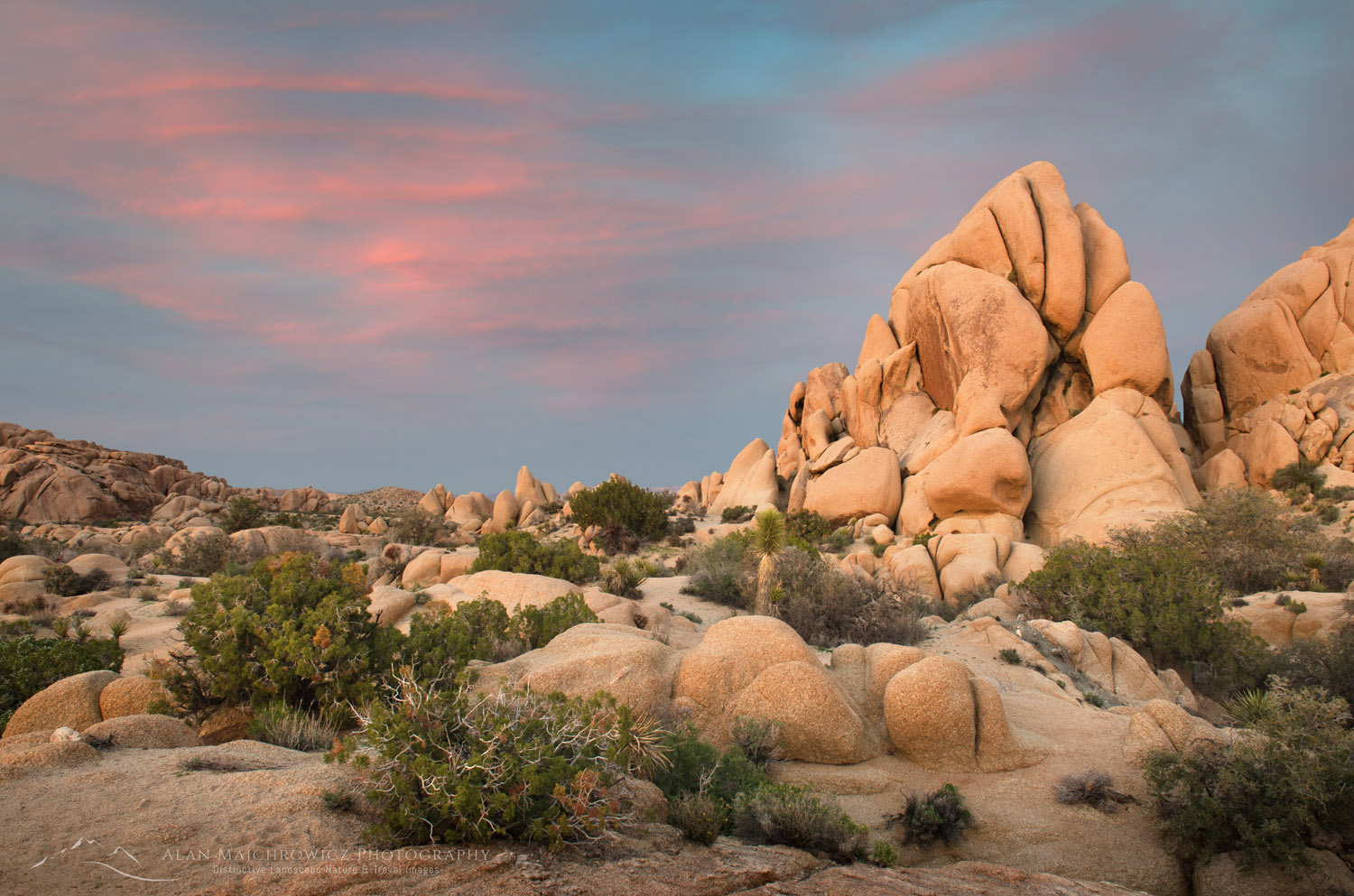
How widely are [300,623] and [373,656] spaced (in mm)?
948

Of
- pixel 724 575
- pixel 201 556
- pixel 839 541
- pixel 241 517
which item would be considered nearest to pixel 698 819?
pixel 724 575

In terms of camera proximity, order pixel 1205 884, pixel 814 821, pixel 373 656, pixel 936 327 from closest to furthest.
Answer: pixel 814 821 < pixel 1205 884 < pixel 373 656 < pixel 936 327

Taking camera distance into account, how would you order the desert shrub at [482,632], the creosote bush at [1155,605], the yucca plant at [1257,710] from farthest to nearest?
the creosote bush at [1155,605] < the desert shrub at [482,632] < the yucca plant at [1257,710]

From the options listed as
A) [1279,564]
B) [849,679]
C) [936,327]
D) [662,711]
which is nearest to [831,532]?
[936,327]

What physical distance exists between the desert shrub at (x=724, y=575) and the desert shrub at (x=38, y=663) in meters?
13.1

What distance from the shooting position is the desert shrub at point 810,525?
30.5 metres

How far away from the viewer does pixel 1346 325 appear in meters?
32.4

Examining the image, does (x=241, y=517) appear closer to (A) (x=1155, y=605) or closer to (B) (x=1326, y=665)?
(A) (x=1155, y=605)

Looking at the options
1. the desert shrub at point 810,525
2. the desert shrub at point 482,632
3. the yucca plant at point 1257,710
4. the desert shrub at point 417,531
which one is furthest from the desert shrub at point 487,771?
the desert shrub at point 417,531

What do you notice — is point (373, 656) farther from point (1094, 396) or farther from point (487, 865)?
point (1094, 396)

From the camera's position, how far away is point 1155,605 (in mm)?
14984

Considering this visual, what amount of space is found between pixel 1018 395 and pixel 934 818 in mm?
27268

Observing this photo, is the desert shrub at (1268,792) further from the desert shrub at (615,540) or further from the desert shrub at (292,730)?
the desert shrub at (615,540)

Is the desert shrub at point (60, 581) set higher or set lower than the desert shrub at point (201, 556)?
lower
